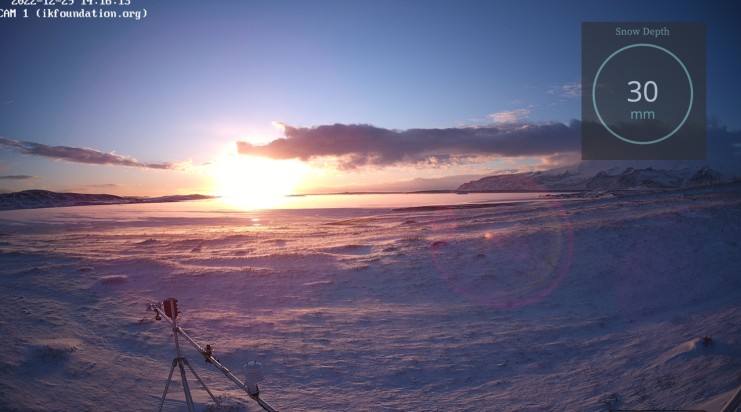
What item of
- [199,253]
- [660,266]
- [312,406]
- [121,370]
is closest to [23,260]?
[199,253]

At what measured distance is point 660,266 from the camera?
556 inches

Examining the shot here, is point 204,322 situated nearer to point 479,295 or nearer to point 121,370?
point 121,370

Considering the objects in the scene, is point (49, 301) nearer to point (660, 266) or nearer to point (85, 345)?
point (85, 345)

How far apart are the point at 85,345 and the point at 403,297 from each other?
31.8 feet

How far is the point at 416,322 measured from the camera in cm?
1166

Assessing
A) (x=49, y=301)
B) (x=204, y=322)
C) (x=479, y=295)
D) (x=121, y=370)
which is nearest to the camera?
(x=121, y=370)

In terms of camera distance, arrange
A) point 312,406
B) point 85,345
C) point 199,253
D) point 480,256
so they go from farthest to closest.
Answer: point 199,253 → point 480,256 → point 85,345 → point 312,406

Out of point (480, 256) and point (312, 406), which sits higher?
point (480, 256)

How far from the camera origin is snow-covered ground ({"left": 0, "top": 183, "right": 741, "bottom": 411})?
24.8 feet

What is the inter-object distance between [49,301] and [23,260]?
8.55 meters

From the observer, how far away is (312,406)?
7.41 m

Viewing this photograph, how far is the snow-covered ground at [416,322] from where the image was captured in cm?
755

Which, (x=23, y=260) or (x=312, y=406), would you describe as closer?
(x=312, y=406)

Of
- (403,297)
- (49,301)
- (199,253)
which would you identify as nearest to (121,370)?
(49,301)
